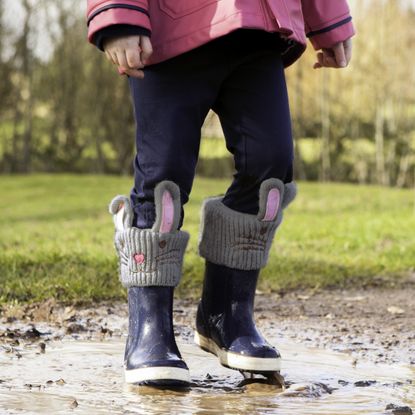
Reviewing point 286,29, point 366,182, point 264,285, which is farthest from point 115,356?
point 366,182

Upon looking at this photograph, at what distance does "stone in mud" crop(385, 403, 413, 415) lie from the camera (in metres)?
2.27

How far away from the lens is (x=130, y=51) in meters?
2.36

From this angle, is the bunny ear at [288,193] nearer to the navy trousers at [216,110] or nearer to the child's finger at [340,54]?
the navy trousers at [216,110]

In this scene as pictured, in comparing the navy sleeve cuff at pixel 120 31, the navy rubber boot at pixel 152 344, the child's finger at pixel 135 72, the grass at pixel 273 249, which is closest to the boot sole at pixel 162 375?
the navy rubber boot at pixel 152 344

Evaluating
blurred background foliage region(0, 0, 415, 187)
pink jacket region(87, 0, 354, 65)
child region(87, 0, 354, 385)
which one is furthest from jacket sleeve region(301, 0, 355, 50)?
blurred background foliage region(0, 0, 415, 187)

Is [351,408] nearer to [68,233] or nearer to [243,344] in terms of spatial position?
[243,344]

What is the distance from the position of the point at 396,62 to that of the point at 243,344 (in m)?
15.3

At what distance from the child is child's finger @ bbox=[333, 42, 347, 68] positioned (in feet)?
0.14

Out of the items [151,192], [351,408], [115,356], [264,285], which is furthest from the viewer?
[264,285]

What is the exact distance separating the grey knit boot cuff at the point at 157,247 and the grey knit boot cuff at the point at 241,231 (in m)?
0.16

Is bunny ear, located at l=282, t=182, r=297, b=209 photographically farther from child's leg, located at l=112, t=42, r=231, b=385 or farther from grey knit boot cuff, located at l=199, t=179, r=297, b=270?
child's leg, located at l=112, t=42, r=231, b=385

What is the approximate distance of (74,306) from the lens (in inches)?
154

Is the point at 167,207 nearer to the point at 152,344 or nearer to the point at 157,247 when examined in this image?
A: the point at 157,247

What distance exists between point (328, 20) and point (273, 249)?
11.1 feet
